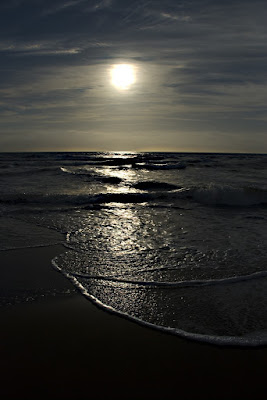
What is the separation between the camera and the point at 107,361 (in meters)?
2.49

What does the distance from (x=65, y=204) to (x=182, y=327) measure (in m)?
7.34

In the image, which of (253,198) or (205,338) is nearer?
(205,338)

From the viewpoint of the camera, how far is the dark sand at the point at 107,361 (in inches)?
86.7

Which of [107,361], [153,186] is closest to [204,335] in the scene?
[107,361]

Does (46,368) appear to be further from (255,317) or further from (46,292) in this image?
(255,317)

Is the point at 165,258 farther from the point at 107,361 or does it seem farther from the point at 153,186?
the point at 153,186

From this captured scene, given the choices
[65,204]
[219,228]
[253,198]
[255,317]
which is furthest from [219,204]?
[255,317]

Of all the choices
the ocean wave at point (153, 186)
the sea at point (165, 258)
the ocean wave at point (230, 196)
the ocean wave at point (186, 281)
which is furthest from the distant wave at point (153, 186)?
the ocean wave at point (186, 281)

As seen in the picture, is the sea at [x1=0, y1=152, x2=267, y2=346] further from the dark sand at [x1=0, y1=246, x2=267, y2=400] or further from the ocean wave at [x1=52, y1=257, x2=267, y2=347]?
the dark sand at [x1=0, y1=246, x2=267, y2=400]

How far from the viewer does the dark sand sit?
2201 millimetres

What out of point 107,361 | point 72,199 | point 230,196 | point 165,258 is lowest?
point 107,361

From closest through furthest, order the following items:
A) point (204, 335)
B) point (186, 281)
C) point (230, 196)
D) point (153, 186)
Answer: point (204, 335) < point (186, 281) < point (230, 196) < point (153, 186)

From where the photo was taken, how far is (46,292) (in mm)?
3691

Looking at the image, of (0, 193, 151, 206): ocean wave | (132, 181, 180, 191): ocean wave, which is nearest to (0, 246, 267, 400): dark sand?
Answer: (0, 193, 151, 206): ocean wave
